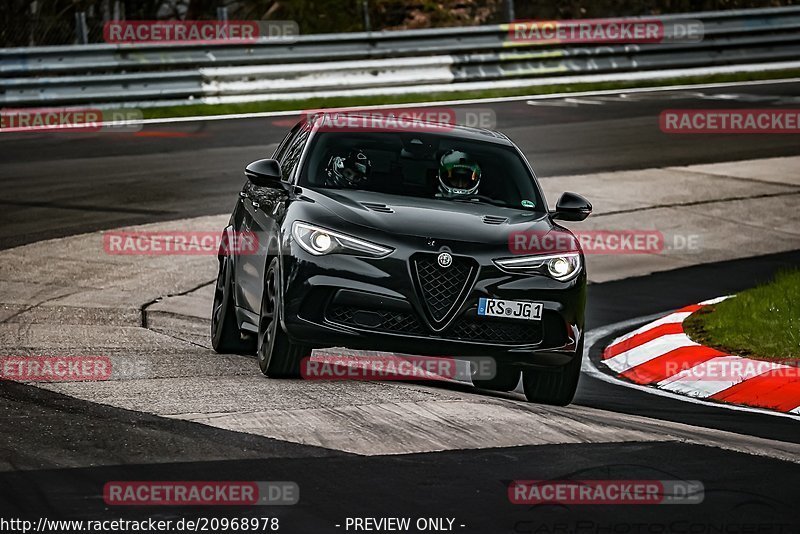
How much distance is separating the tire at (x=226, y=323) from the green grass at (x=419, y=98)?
12.1 metres

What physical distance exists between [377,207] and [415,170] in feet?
2.66

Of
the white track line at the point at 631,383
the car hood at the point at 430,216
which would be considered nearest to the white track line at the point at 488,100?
the white track line at the point at 631,383

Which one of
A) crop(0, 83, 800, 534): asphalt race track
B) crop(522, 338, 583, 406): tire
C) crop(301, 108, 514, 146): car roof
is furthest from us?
crop(301, 108, 514, 146): car roof

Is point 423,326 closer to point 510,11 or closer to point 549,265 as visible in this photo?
point 549,265

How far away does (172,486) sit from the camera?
6.12 metres

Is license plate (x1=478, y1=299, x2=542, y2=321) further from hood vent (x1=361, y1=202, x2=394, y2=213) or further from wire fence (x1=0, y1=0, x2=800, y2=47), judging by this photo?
wire fence (x1=0, y1=0, x2=800, y2=47)

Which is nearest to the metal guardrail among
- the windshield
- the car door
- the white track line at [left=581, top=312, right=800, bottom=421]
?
the white track line at [left=581, top=312, right=800, bottom=421]

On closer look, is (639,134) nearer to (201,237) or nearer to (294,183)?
(201,237)

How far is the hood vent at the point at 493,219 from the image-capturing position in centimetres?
873

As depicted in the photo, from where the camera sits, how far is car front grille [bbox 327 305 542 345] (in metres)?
8.23

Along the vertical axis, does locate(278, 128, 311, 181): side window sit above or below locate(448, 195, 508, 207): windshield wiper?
above

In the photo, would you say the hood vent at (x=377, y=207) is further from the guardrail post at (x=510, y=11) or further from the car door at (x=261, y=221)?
the guardrail post at (x=510, y=11)

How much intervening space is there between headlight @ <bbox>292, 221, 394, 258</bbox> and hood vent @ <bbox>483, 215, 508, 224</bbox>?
0.77 meters

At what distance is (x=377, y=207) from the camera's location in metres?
8.66
